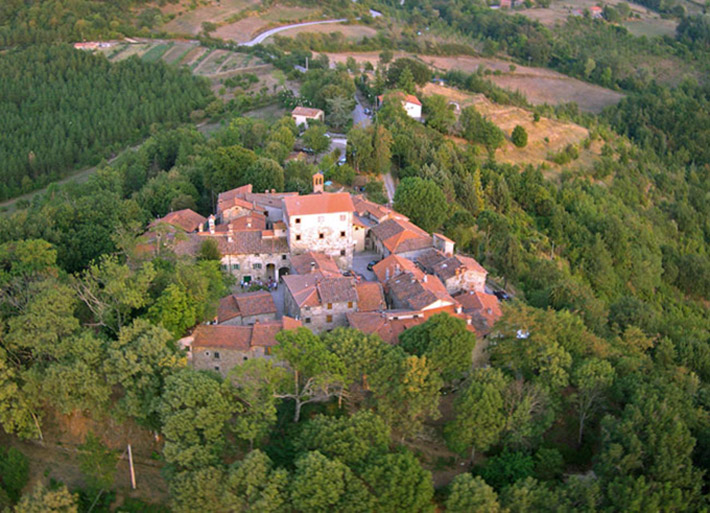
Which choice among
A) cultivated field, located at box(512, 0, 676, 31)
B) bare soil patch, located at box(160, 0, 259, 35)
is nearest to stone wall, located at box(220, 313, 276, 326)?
bare soil patch, located at box(160, 0, 259, 35)

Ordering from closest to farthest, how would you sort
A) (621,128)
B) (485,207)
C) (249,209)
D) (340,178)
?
(249,209) < (340,178) < (485,207) < (621,128)

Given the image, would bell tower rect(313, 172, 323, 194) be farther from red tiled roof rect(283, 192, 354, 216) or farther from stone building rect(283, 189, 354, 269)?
red tiled roof rect(283, 192, 354, 216)

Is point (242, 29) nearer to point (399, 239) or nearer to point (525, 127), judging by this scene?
point (525, 127)

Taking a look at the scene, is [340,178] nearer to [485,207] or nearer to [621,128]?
[485,207]

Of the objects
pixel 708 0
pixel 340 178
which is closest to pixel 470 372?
pixel 340 178

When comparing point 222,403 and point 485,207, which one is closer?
point 222,403
